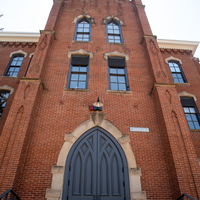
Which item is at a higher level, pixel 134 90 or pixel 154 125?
pixel 134 90

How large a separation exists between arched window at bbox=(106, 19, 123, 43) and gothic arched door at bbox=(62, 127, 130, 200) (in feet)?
23.2

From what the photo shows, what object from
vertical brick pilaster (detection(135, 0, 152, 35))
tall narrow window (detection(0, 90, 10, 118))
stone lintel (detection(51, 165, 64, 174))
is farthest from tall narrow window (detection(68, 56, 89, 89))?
vertical brick pilaster (detection(135, 0, 152, 35))

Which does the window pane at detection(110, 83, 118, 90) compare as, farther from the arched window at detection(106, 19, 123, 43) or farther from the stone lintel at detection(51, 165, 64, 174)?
the stone lintel at detection(51, 165, 64, 174)

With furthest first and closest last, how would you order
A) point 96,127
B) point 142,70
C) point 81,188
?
point 142,70, point 96,127, point 81,188

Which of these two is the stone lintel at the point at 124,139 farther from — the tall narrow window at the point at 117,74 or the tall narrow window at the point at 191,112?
the tall narrow window at the point at 191,112

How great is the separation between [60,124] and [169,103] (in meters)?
4.84

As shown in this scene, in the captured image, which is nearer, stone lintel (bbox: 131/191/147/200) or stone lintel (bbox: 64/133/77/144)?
stone lintel (bbox: 131/191/147/200)

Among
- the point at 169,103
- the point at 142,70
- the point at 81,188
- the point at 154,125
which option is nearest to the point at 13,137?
the point at 81,188

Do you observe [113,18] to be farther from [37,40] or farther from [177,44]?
[37,40]

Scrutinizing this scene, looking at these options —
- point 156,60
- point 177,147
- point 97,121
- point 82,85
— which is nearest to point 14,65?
point 82,85

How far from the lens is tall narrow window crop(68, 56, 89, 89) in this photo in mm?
9133

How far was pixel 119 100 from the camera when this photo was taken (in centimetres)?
834

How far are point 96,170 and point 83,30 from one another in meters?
9.50

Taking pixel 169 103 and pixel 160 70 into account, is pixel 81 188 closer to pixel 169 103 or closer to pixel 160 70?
pixel 169 103
